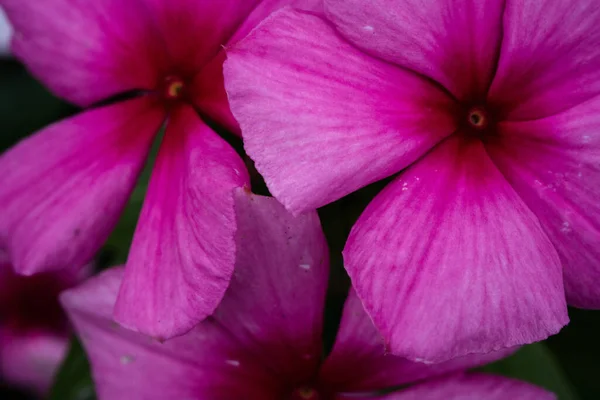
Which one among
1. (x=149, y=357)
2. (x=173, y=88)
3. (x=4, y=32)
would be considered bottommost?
(x=149, y=357)

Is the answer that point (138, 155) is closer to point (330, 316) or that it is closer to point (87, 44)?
point (87, 44)

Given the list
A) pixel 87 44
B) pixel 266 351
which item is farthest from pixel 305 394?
pixel 87 44

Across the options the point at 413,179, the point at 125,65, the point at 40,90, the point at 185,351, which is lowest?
the point at 185,351

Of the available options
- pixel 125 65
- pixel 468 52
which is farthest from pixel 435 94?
pixel 125 65

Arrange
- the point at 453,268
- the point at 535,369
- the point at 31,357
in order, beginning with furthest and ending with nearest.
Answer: the point at 31,357, the point at 535,369, the point at 453,268

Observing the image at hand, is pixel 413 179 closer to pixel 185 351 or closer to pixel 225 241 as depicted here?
pixel 225 241
